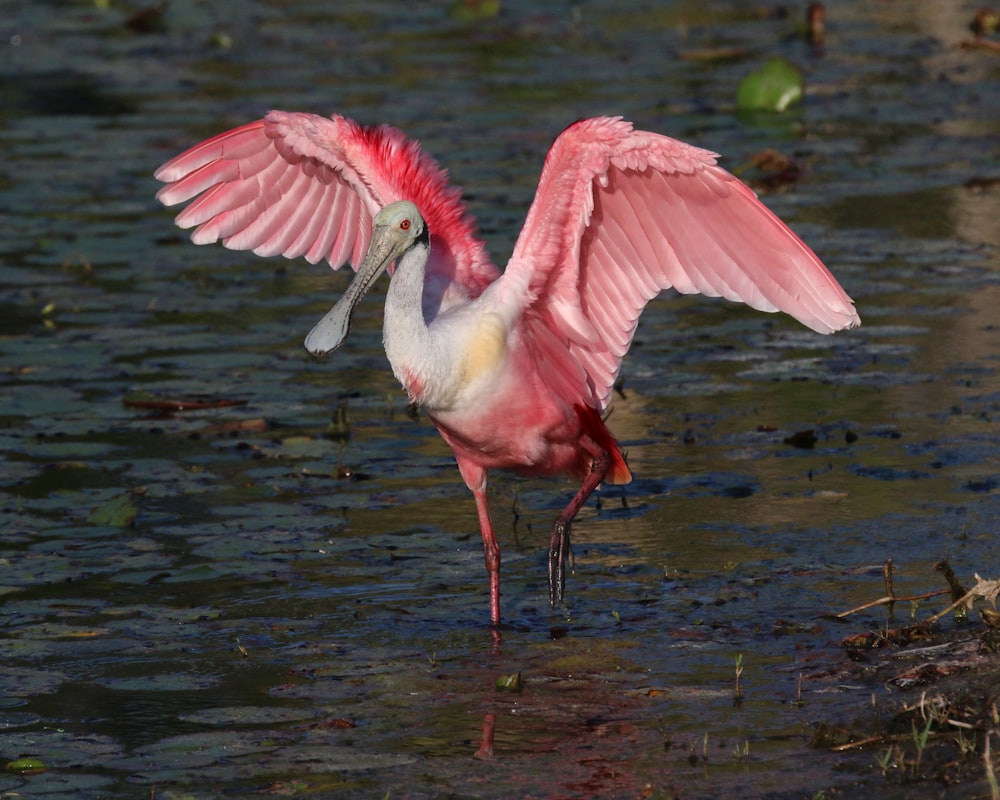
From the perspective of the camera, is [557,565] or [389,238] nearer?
[557,565]

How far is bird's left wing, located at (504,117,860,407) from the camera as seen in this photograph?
18.5 ft

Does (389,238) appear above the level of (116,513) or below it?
above

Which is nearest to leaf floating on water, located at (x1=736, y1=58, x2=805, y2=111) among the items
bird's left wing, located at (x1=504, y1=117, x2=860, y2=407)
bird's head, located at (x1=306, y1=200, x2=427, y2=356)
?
bird's left wing, located at (x1=504, y1=117, x2=860, y2=407)

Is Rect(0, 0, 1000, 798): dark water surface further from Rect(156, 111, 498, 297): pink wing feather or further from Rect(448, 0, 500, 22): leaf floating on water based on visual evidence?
Rect(448, 0, 500, 22): leaf floating on water

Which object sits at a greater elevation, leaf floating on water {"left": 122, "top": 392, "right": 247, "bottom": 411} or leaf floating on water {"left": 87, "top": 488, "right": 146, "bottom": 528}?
leaf floating on water {"left": 87, "top": 488, "right": 146, "bottom": 528}

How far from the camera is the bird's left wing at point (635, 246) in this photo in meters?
5.63

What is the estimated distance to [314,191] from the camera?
6.85 metres

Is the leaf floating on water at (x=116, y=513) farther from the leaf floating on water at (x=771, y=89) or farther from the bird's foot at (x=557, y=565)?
the leaf floating on water at (x=771, y=89)

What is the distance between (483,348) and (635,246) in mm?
640

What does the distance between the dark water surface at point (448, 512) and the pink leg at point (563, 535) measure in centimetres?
11

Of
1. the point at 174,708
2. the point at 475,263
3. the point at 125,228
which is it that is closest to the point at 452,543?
the point at 475,263

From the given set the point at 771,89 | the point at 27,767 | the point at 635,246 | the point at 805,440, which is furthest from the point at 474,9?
the point at 27,767

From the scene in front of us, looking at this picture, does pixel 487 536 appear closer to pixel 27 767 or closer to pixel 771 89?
pixel 27 767

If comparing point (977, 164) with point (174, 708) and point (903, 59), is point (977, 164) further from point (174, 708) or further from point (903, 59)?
point (174, 708)
